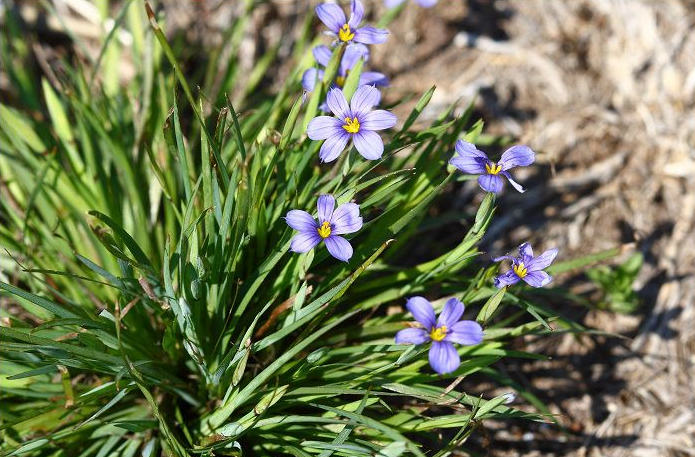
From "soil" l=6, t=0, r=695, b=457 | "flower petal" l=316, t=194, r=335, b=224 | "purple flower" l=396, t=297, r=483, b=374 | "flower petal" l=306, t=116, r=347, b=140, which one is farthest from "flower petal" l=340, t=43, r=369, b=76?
"soil" l=6, t=0, r=695, b=457

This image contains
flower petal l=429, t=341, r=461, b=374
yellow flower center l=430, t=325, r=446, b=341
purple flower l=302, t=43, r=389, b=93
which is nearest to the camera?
flower petal l=429, t=341, r=461, b=374

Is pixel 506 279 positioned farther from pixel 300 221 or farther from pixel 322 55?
pixel 322 55

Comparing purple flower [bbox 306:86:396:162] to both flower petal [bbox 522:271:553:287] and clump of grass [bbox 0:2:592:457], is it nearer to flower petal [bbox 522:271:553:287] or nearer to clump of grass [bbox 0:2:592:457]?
clump of grass [bbox 0:2:592:457]

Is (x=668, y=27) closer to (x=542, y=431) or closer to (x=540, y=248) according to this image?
(x=540, y=248)

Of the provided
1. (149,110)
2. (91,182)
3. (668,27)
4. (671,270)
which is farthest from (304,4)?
(671,270)

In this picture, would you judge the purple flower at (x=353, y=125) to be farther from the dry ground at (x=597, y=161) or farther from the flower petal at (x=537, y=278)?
the dry ground at (x=597, y=161)

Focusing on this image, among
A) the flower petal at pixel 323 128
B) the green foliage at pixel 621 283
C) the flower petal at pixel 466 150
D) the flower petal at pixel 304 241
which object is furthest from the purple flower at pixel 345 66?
the green foliage at pixel 621 283
